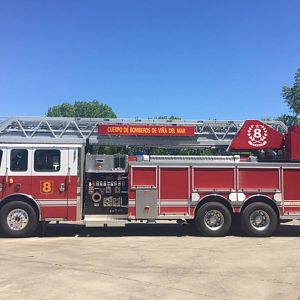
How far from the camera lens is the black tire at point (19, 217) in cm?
1239

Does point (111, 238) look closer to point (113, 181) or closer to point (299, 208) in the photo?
point (113, 181)

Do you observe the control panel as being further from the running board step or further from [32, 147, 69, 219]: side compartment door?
[32, 147, 69, 219]: side compartment door

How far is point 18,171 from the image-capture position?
41.5 feet

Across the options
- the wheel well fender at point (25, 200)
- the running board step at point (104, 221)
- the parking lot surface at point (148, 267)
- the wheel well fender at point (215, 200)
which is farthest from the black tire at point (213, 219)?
the wheel well fender at point (25, 200)

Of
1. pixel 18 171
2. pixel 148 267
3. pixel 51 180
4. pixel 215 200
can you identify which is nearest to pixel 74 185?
pixel 51 180

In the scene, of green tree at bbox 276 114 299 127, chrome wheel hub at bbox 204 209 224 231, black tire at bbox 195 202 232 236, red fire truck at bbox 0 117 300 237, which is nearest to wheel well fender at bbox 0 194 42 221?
red fire truck at bbox 0 117 300 237

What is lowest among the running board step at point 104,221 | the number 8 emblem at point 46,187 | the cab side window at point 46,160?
the running board step at point 104,221

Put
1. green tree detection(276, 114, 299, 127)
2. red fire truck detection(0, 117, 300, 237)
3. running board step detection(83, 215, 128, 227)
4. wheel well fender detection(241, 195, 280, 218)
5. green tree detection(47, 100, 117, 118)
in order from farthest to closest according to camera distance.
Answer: green tree detection(47, 100, 117, 118)
green tree detection(276, 114, 299, 127)
wheel well fender detection(241, 195, 280, 218)
running board step detection(83, 215, 128, 227)
red fire truck detection(0, 117, 300, 237)

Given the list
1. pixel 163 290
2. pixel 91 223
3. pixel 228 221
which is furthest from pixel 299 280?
pixel 91 223

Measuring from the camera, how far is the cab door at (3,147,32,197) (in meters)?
12.5

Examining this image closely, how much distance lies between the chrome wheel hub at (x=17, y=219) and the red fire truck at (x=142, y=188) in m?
0.03

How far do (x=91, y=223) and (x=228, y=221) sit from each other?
150 inches

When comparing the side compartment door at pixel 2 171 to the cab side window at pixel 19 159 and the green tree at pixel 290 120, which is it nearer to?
the cab side window at pixel 19 159

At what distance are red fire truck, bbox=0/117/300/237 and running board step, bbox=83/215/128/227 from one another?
0.09 feet
